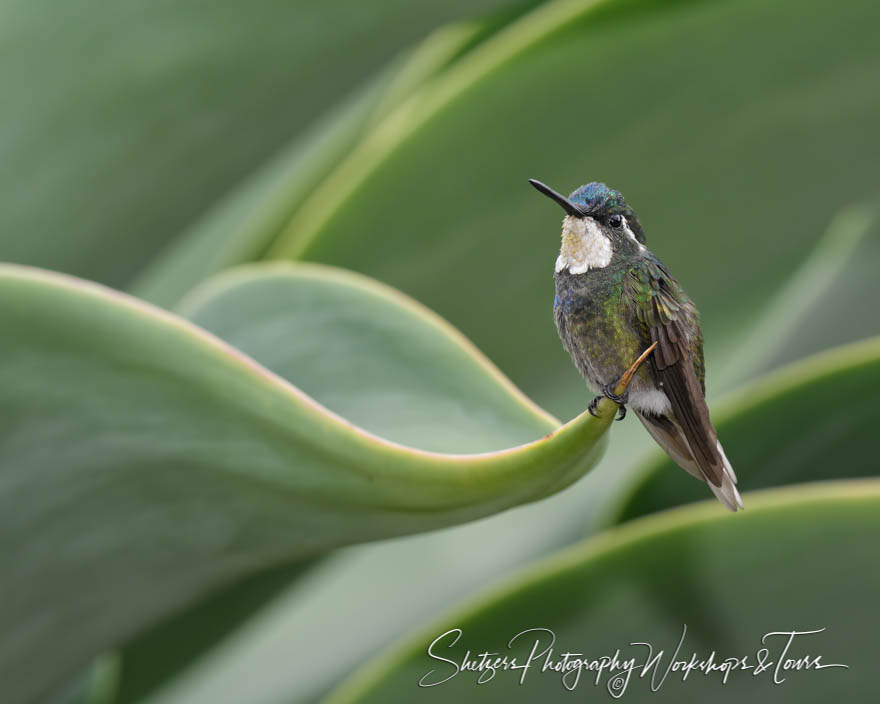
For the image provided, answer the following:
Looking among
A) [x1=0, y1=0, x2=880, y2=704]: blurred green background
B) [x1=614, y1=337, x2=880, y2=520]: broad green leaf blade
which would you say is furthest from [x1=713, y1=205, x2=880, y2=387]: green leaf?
[x1=614, y1=337, x2=880, y2=520]: broad green leaf blade

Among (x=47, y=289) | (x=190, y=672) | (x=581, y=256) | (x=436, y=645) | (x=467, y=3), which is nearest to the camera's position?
(x=47, y=289)

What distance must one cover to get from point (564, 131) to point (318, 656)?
543 millimetres

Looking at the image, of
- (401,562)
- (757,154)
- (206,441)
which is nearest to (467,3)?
(757,154)

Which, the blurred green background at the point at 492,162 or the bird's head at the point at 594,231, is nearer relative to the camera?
the bird's head at the point at 594,231

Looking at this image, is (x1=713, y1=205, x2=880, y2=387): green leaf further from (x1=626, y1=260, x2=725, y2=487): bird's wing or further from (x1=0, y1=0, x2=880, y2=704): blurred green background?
(x1=626, y1=260, x2=725, y2=487): bird's wing

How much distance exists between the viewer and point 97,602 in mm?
525

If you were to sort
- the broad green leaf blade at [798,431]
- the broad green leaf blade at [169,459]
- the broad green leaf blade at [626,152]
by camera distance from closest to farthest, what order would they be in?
1. the broad green leaf blade at [169,459]
2. the broad green leaf blade at [798,431]
3. the broad green leaf blade at [626,152]

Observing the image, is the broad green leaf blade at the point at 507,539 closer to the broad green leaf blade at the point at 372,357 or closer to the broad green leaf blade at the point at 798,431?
the broad green leaf blade at the point at 798,431

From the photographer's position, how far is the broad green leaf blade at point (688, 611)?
1.86 feet

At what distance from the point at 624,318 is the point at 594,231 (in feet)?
0.16

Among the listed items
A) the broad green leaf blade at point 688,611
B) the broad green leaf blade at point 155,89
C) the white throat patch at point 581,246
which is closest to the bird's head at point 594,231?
the white throat patch at point 581,246

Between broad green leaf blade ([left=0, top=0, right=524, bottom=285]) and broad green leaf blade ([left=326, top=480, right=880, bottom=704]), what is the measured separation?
0.40 meters

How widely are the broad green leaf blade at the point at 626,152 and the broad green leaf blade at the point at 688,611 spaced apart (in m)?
0.25

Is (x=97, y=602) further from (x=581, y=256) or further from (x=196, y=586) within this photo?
(x=581, y=256)
